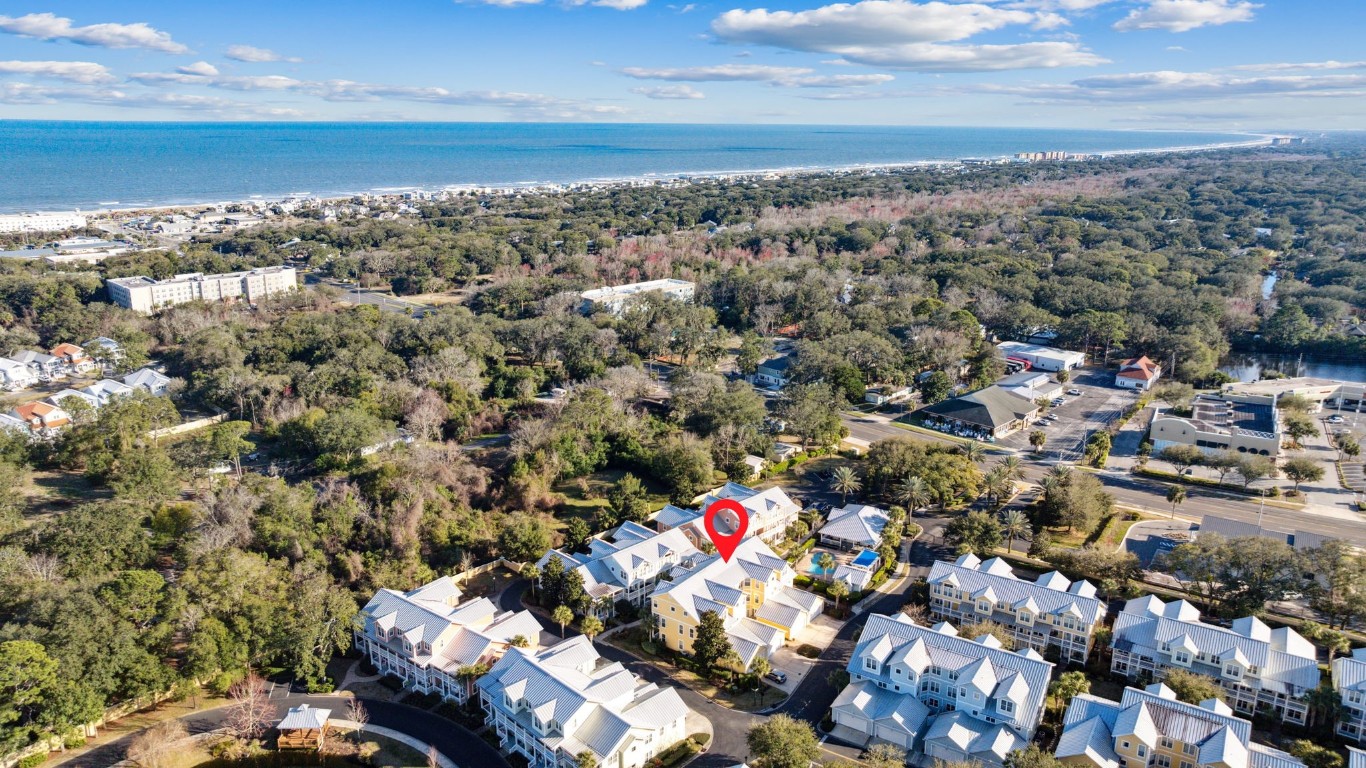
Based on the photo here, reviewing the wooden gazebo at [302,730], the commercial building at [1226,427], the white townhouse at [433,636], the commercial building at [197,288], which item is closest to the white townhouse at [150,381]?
the commercial building at [197,288]

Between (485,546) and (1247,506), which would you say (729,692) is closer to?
(485,546)

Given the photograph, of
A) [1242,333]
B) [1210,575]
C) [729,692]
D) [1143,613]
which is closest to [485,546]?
[729,692]

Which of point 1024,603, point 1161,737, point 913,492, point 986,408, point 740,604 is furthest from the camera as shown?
point 986,408

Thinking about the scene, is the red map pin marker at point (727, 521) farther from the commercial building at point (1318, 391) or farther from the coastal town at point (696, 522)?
the commercial building at point (1318, 391)

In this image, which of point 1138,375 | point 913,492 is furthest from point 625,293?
point 913,492

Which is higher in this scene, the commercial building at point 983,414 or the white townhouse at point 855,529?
the commercial building at point 983,414

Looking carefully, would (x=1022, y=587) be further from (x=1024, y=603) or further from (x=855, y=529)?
(x=855, y=529)
